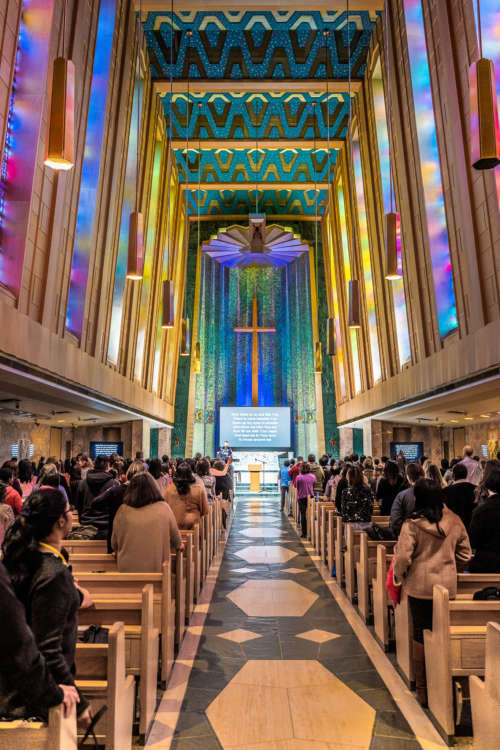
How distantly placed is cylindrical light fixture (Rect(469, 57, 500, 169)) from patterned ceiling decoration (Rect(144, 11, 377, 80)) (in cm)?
1042

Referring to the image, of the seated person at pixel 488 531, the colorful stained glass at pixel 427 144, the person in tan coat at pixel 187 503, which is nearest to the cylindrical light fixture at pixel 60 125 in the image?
the person in tan coat at pixel 187 503

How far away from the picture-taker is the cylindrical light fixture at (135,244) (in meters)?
7.41

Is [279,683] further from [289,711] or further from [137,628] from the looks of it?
[137,628]

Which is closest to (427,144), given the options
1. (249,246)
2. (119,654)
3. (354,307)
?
(354,307)

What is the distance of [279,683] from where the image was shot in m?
4.10

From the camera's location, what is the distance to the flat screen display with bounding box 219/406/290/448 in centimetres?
2298

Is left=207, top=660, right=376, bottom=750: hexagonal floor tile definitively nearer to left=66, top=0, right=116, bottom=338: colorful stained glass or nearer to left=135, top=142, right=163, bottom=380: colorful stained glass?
left=66, top=0, right=116, bottom=338: colorful stained glass

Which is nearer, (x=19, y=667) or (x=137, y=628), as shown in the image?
A: (x=19, y=667)

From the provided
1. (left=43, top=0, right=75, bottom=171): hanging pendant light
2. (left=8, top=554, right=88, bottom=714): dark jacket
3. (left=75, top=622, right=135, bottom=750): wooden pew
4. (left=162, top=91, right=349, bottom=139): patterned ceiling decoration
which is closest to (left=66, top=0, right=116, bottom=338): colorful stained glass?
(left=162, top=91, right=349, bottom=139): patterned ceiling decoration

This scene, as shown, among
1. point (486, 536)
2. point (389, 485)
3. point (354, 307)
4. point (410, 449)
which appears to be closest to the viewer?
point (486, 536)

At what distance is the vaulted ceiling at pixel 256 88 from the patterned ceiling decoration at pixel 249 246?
1946mm

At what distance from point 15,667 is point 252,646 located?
3539 mm

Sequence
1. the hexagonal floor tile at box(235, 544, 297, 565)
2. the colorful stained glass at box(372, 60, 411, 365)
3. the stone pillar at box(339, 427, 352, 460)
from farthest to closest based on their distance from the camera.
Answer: the stone pillar at box(339, 427, 352, 460)
the colorful stained glass at box(372, 60, 411, 365)
the hexagonal floor tile at box(235, 544, 297, 565)

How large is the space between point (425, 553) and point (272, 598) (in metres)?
3.23
